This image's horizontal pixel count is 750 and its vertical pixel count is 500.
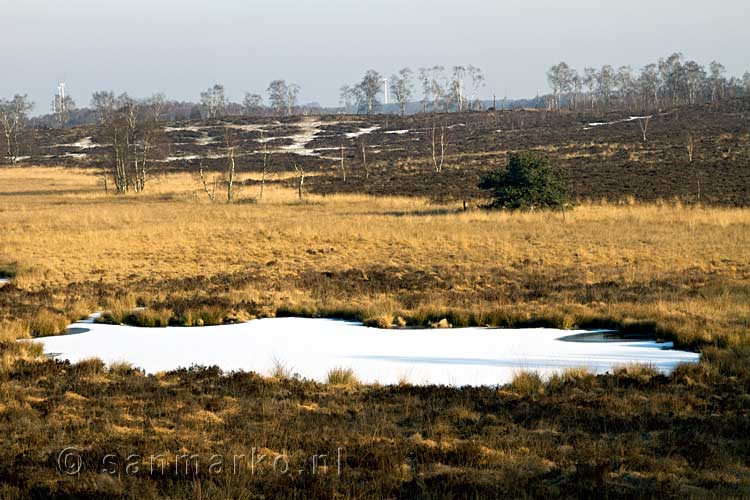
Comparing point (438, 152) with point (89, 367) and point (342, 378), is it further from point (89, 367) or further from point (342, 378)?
point (342, 378)

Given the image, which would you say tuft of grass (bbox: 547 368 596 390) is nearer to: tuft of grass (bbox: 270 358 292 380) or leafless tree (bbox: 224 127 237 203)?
tuft of grass (bbox: 270 358 292 380)

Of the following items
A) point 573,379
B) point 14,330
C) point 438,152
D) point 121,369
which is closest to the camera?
point 573,379

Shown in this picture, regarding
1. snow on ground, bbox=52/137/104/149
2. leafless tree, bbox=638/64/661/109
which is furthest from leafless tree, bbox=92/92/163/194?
leafless tree, bbox=638/64/661/109

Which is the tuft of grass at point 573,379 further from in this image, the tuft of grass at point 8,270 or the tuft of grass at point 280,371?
the tuft of grass at point 8,270

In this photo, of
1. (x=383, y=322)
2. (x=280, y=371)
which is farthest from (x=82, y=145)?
(x=280, y=371)

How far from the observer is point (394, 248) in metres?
27.0

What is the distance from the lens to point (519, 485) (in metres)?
6.53

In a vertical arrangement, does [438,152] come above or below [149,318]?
below

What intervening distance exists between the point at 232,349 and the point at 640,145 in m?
66.6

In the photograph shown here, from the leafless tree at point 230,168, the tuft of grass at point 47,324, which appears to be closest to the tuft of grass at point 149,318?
the tuft of grass at point 47,324

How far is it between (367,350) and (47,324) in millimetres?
6009

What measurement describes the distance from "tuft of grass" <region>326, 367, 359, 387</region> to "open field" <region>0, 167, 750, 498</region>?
5 cm

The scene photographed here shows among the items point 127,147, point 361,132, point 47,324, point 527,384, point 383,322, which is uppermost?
point 127,147

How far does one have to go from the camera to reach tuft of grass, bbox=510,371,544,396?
9976mm
